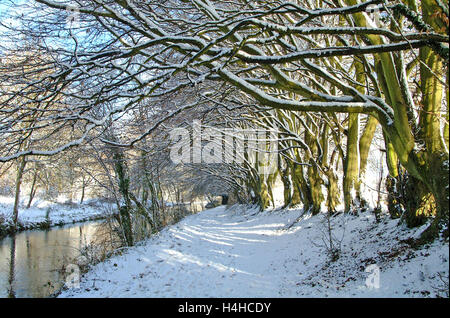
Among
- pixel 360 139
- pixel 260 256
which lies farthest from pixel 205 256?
pixel 360 139

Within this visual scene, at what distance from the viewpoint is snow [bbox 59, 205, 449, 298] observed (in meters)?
3.56

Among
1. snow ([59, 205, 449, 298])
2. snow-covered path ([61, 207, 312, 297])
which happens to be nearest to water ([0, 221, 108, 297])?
snow-covered path ([61, 207, 312, 297])

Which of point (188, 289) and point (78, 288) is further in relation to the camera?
point (78, 288)

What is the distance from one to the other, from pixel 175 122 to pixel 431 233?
9.18 metres

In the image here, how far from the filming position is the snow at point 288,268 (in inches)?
140

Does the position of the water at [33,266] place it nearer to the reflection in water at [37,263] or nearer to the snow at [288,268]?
the reflection in water at [37,263]

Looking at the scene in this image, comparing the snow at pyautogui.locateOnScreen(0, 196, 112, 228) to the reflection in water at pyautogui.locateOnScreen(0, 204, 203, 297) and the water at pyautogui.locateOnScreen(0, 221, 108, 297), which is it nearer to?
the water at pyautogui.locateOnScreen(0, 221, 108, 297)

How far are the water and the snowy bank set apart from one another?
8.20 ft

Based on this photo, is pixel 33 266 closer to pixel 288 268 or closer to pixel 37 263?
pixel 37 263

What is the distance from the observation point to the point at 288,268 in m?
6.22

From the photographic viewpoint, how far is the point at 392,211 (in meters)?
6.04

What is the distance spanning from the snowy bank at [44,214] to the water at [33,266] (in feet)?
8.20

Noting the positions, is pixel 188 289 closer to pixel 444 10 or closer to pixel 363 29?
pixel 363 29

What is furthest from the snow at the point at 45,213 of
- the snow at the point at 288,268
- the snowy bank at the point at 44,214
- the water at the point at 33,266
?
the snow at the point at 288,268
